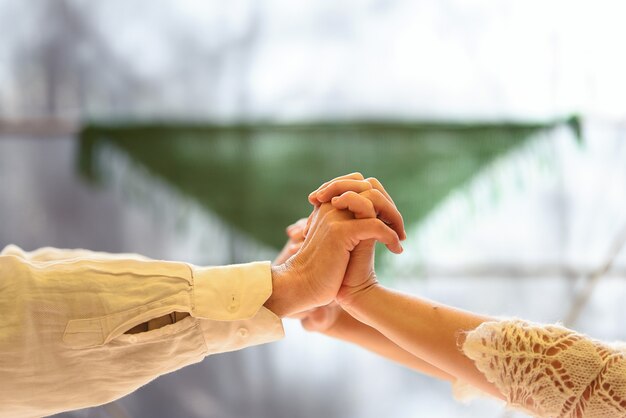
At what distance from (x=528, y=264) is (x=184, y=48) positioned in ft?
3.63

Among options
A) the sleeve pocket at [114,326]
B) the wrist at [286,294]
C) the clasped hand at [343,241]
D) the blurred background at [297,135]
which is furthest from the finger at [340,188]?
the blurred background at [297,135]

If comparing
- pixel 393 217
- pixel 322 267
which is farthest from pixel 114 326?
pixel 393 217

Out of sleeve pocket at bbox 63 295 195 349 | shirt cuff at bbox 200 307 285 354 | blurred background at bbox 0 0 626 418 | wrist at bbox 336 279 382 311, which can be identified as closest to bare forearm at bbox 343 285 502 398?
wrist at bbox 336 279 382 311

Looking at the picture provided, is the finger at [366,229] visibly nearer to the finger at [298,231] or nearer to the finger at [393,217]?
the finger at [393,217]

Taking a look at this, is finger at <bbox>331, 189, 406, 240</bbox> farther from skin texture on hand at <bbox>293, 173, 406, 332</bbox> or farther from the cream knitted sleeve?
the cream knitted sleeve

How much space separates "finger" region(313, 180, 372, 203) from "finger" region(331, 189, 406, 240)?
0.05ft

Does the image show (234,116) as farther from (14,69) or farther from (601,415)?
(601,415)

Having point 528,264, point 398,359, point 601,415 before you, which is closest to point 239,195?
point 528,264

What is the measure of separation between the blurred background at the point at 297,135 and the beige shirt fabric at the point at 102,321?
106 centimetres

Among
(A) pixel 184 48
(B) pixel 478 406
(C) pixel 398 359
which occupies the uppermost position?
(A) pixel 184 48

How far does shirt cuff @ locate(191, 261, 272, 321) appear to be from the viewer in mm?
822

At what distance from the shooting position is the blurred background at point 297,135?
6.26ft

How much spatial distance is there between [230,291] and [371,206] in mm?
205

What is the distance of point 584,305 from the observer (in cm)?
201
